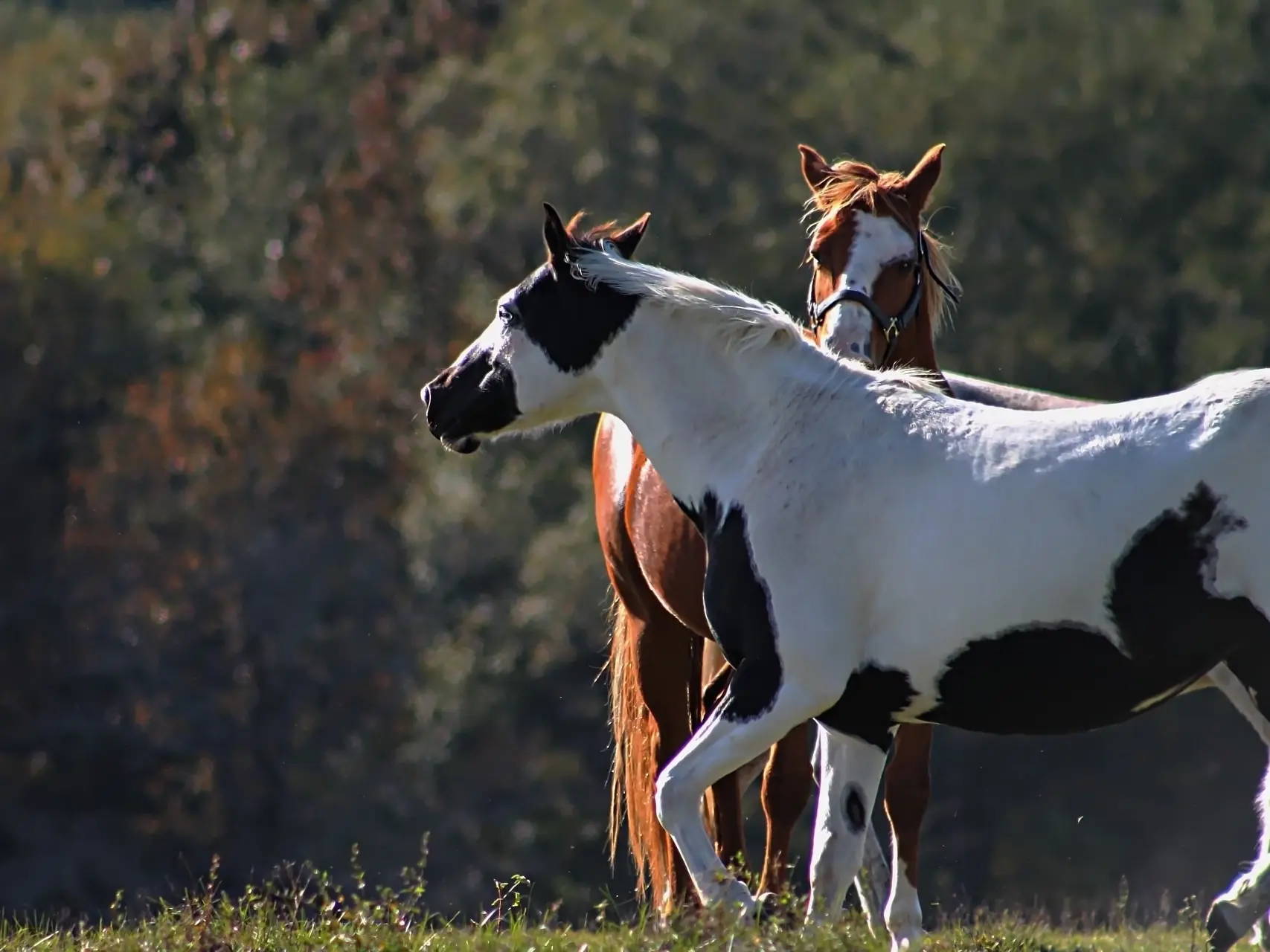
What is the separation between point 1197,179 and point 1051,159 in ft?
5.82

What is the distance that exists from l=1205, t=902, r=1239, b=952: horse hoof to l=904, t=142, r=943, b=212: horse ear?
9.86 ft

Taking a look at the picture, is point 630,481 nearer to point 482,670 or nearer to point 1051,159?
point 482,670

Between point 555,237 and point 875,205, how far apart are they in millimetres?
1643

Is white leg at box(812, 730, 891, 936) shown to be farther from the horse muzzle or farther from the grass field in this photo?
the horse muzzle

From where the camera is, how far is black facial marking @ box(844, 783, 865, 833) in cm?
622

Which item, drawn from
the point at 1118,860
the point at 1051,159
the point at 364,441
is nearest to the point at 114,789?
the point at 364,441

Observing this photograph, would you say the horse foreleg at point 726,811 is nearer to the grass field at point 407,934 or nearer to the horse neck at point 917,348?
the grass field at point 407,934

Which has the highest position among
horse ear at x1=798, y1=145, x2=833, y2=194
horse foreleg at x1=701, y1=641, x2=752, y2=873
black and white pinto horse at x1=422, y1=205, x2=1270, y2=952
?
horse ear at x1=798, y1=145, x2=833, y2=194

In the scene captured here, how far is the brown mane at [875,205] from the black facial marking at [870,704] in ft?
6.62

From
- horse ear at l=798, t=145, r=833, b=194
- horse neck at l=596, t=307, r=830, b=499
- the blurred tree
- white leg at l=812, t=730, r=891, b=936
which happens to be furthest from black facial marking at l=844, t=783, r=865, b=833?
the blurred tree

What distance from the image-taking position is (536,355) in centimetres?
634

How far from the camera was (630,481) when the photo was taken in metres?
7.96

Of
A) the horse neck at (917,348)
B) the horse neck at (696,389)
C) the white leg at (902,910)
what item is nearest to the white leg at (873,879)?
the white leg at (902,910)

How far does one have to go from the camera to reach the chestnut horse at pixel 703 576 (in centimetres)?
715
